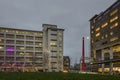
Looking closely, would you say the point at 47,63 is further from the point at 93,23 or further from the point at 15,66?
the point at 93,23

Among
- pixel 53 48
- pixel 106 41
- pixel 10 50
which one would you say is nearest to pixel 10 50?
pixel 10 50

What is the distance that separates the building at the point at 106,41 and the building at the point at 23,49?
3234 cm

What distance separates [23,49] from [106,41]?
2544 inches

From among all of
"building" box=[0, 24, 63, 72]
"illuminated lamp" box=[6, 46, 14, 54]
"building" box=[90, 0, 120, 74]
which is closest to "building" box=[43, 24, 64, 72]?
"building" box=[0, 24, 63, 72]

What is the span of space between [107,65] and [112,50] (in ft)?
38.3

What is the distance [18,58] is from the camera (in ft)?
520

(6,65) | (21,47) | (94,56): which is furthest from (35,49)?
(94,56)

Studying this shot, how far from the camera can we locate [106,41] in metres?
129

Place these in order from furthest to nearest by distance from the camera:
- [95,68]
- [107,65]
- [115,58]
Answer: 1. [95,68]
2. [107,65]
3. [115,58]

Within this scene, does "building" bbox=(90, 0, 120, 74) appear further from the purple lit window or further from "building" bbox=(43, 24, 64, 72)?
the purple lit window

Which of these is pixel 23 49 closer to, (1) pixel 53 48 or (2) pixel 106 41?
(1) pixel 53 48

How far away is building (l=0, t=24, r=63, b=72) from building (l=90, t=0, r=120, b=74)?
106ft

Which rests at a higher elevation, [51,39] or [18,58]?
[51,39]

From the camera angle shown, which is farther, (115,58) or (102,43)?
(102,43)
